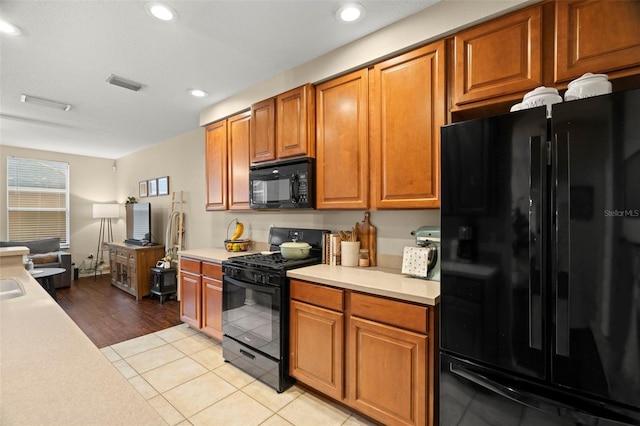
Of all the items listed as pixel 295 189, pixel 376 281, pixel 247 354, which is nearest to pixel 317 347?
pixel 376 281

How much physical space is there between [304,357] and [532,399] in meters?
1.38

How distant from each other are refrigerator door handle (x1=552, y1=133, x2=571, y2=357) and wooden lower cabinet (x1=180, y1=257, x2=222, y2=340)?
253cm

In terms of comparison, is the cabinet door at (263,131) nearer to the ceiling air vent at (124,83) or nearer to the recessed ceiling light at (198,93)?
the recessed ceiling light at (198,93)

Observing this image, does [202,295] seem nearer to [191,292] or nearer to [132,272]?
[191,292]

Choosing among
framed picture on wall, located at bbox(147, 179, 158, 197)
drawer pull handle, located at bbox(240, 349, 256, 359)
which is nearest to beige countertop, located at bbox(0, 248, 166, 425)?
drawer pull handle, located at bbox(240, 349, 256, 359)

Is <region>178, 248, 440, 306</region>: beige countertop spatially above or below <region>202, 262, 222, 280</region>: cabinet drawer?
above

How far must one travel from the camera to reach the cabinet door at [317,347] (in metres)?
1.89

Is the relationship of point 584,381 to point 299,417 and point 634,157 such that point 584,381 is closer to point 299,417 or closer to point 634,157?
point 634,157

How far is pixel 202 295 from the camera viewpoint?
9.93 ft

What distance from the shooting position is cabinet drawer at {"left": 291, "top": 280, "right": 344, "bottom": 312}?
1880mm

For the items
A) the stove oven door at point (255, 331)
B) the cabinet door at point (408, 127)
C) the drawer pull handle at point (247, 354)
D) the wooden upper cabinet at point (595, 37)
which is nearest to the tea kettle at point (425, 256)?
the cabinet door at point (408, 127)

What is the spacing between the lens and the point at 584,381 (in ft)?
3.52

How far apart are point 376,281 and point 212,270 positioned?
178 centimetres

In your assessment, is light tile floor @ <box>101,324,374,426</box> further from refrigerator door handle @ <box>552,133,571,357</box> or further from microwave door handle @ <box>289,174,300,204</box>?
microwave door handle @ <box>289,174,300,204</box>
